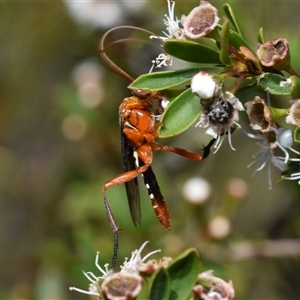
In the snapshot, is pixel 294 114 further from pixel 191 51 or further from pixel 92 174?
pixel 92 174

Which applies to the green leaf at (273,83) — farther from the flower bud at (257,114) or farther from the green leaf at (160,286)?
the green leaf at (160,286)

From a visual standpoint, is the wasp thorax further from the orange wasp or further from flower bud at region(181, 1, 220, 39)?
the orange wasp

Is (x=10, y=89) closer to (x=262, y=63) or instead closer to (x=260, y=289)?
(x=260, y=289)

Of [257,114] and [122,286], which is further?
[257,114]

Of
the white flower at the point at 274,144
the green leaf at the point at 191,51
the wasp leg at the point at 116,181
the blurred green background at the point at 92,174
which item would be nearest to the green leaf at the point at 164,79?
the green leaf at the point at 191,51

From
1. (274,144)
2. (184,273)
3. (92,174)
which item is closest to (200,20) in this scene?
(274,144)

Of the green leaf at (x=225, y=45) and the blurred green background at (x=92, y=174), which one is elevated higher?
the green leaf at (x=225, y=45)
